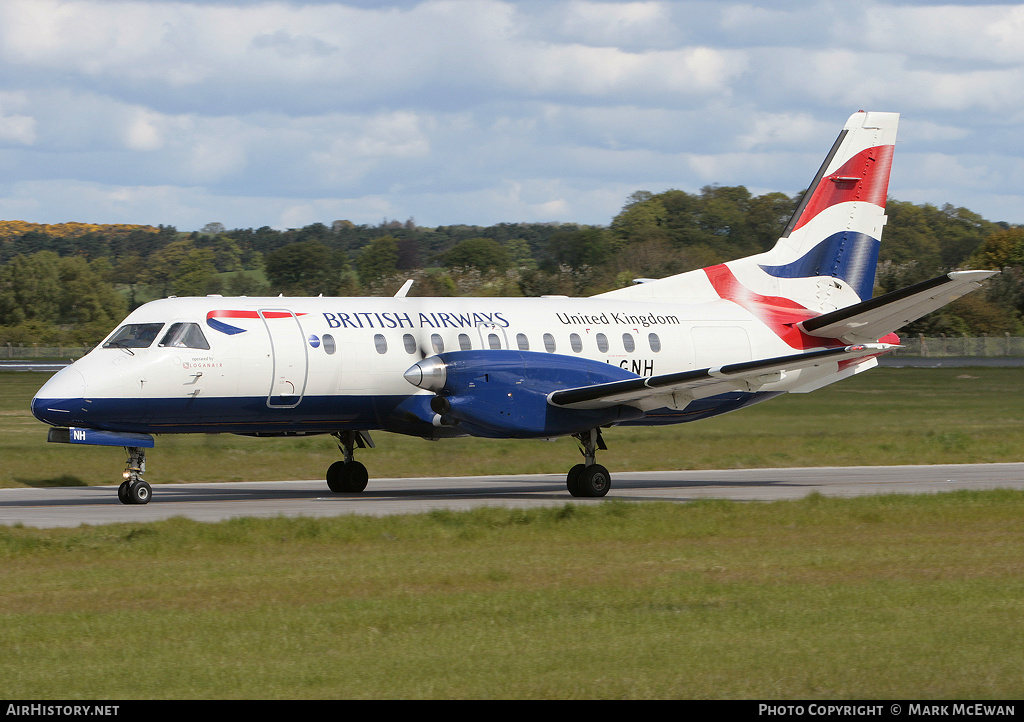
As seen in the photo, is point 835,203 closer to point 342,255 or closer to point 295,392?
point 295,392

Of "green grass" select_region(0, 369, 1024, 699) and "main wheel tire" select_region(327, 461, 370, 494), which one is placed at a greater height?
"green grass" select_region(0, 369, 1024, 699)

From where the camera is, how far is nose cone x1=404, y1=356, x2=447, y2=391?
20703 mm

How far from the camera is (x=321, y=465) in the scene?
28750 millimetres

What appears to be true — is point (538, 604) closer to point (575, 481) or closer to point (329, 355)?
point (329, 355)

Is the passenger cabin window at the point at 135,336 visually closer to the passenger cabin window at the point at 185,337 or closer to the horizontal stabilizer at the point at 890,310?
the passenger cabin window at the point at 185,337

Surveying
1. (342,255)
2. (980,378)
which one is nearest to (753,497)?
(980,378)

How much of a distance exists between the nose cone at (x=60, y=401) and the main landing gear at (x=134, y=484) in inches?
50.3

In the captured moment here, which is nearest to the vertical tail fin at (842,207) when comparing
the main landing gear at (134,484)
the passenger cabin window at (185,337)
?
the passenger cabin window at (185,337)

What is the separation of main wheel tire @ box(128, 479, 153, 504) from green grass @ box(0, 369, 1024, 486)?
5881 millimetres

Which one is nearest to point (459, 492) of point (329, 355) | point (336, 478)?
point (336, 478)

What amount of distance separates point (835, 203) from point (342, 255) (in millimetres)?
39871

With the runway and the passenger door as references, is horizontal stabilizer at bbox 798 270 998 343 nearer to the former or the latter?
the runway

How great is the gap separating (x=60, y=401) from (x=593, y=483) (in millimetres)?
8940

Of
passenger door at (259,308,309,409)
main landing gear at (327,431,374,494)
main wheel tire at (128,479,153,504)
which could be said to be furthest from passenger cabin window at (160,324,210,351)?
main landing gear at (327,431,374,494)
